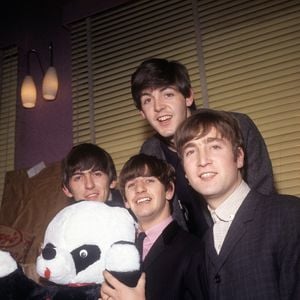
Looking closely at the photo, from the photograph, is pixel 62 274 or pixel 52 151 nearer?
pixel 62 274

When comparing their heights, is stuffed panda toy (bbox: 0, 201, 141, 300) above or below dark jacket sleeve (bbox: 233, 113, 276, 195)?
below

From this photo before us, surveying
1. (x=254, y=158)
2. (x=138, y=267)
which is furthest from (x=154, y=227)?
(x=254, y=158)

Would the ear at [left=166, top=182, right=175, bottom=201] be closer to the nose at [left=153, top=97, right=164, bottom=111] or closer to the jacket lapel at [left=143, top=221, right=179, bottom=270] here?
the jacket lapel at [left=143, top=221, right=179, bottom=270]

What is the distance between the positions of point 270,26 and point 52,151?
1.77m

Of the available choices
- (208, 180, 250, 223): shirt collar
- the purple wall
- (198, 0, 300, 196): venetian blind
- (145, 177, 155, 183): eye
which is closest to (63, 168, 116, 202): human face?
(145, 177, 155, 183): eye

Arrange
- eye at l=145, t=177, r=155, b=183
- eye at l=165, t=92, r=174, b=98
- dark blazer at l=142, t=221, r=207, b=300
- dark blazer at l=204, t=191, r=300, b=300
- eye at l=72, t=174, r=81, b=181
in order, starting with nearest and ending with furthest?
dark blazer at l=204, t=191, r=300, b=300, dark blazer at l=142, t=221, r=207, b=300, eye at l=145, t=177, r=155, b=183, eye at l=72, t=174, r=81, b=181, eye at l=165, t=92, r=174, b=98

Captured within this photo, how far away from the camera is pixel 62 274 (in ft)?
3.55

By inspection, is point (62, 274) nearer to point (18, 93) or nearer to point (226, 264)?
point (226, 264)

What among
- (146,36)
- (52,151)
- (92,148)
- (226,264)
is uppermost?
(146,36)

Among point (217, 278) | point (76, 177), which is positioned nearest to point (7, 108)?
point (76, 177)

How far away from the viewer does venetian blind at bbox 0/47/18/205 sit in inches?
118

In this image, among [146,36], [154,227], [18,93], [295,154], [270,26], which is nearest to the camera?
[154,227]

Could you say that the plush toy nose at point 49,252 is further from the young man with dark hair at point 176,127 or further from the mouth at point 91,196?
the young man with dark hair at point 176,127

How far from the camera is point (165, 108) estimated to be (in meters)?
1.72
